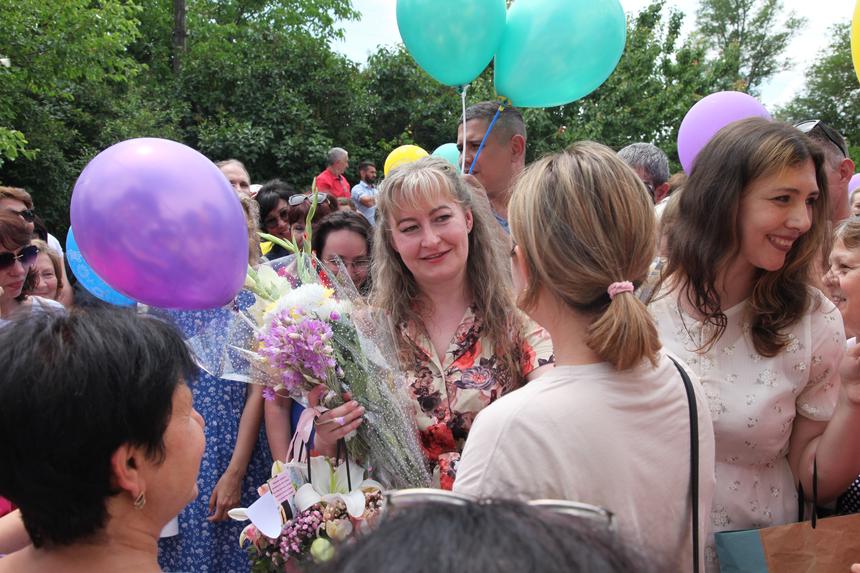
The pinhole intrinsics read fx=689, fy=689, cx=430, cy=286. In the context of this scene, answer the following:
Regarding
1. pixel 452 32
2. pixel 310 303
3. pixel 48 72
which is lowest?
pixel 310 303

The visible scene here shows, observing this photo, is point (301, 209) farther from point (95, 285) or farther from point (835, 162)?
point (835, 162)

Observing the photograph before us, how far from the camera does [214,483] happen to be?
2721 millimetres

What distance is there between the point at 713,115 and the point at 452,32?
1.55 m

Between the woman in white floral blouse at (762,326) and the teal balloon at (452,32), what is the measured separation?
1520mm

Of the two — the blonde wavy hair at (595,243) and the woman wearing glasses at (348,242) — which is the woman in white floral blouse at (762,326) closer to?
the blonde wavy hair at (595,243)

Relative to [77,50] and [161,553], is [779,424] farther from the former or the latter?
[77,50]

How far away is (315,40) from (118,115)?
5429 mm

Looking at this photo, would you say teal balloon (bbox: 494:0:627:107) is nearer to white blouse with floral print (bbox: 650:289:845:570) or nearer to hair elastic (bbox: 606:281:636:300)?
white blouse with floral print (bbox: 650:289:845:570)

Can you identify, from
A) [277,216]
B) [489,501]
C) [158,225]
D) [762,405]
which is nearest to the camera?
[489,501]

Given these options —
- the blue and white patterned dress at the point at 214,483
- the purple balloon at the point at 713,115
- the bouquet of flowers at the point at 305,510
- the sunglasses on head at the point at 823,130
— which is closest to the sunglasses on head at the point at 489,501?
the bouquet of flowers at the point at 305,510

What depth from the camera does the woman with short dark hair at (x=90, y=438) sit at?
3.89ft

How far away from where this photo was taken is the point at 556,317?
1414 millimetres

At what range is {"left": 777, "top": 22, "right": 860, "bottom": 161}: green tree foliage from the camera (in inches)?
1152

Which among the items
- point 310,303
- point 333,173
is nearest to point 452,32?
point 310,303
